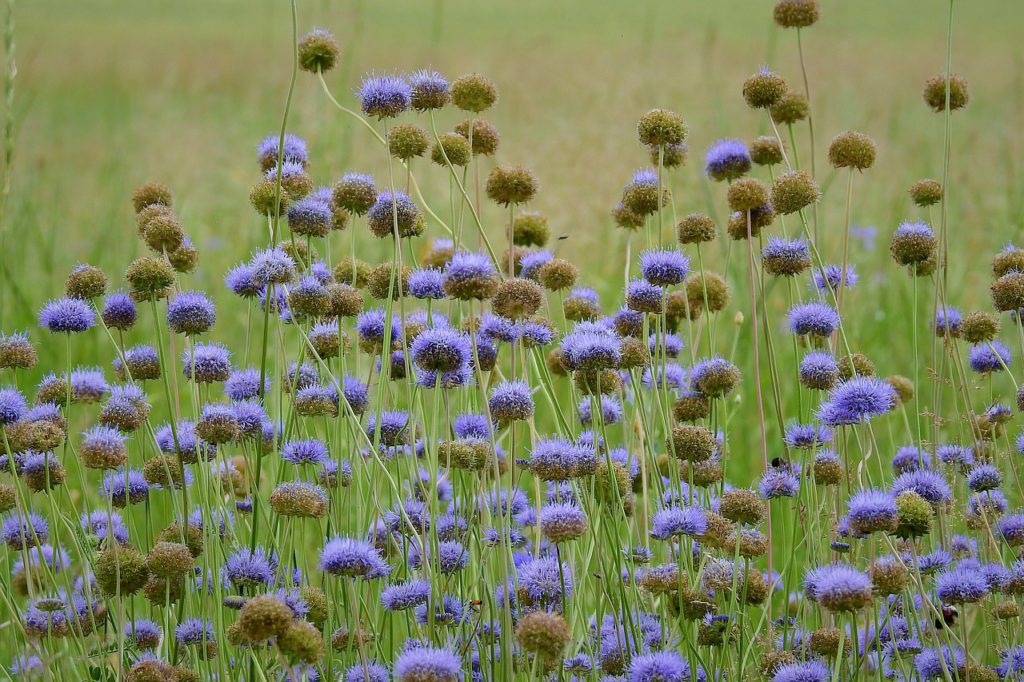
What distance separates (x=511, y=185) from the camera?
2.12 metres

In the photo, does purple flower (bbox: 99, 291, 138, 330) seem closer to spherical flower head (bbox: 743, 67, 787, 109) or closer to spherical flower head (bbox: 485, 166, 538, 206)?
spherical flower head (bbox: 485, 166, 538, 206)

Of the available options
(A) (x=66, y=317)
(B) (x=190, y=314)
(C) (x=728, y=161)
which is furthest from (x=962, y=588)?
(A) (x=66, y=317)

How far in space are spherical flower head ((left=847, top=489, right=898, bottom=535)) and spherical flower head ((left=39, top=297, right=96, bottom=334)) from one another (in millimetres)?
1285

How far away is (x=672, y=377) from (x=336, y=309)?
0.77 metres

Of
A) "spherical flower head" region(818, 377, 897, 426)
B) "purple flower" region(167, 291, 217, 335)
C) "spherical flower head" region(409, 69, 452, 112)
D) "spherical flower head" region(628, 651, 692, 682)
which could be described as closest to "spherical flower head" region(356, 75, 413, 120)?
"spherical flower head" region(409, 69, 452, 112)

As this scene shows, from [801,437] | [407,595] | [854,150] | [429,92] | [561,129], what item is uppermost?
[561,129]

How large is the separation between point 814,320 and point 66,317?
52.3 inches

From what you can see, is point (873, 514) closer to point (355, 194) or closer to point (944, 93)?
point (355, 194)

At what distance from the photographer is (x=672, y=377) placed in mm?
2352

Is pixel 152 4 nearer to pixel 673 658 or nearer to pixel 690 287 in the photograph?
pixel 690 287

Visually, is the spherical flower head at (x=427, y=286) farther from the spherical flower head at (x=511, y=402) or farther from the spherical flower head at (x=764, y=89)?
the spherical flower head at (x=764, y=89)

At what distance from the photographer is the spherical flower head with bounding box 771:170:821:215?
2.03 metres

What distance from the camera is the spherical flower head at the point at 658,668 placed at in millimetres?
1571

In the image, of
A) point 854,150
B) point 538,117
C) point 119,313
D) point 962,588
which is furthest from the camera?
point 538,117
